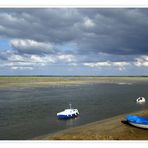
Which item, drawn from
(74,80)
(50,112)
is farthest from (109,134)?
(74,80)

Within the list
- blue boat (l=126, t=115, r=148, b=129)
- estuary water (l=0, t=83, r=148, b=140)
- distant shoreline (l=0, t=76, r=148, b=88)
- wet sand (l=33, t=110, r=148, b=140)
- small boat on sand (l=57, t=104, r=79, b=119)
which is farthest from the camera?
distant shoreline (l=0, t=76, r=148, b=88)

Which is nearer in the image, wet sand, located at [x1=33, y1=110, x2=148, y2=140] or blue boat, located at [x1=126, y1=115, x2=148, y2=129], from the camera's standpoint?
wet sand, located at [x1=33, y1=110, x2=148, y2=140]

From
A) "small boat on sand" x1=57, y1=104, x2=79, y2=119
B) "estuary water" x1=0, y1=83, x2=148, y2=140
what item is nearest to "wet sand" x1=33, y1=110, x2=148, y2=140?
"estuary water" x1=0, y1=83, x2=148, y2=140

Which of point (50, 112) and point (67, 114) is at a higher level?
point (67, 114)

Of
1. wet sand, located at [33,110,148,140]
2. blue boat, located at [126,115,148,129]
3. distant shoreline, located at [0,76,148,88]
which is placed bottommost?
wet sand, located at [33,110,148,140]

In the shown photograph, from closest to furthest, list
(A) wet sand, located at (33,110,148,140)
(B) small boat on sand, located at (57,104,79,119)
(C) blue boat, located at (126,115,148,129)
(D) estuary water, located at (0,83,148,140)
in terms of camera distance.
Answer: (A) wet sand, located at (33,110,148,140) → (C) blue boat, located at (126,115,148,129) → (D) estuary water, located at (0,83,148,140) → (B) small boat on sand, located at (57,104,79,119)

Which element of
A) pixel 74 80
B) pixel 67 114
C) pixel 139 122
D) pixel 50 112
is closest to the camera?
pixel 139 122

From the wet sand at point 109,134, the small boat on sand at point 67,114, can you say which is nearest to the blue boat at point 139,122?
the wet sand at point 109,134

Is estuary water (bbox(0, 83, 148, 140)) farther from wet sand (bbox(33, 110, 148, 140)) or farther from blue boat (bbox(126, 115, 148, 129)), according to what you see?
blue boat (bbox(126, 115, 148, 129))

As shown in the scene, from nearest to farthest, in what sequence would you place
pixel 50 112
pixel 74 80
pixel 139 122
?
1. pixel 139 122
2. pixel 50 112
3. pixel 74 80

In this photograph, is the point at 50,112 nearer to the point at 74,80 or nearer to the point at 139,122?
the point at 74,80

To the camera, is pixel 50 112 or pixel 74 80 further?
pixel 74 80

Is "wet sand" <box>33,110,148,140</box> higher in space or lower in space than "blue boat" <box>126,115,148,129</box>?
lower
